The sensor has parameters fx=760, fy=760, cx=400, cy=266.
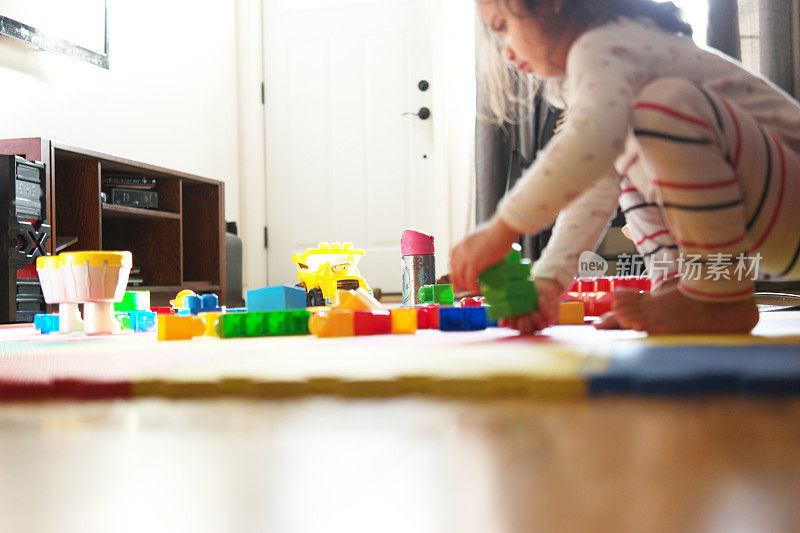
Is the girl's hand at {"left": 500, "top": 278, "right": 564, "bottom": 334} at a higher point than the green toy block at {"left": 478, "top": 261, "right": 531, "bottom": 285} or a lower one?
lower

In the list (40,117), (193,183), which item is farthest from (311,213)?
(40,117)

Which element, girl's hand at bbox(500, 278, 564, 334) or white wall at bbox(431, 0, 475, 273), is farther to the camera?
white wall at bbox(431, 0, 475, 273)

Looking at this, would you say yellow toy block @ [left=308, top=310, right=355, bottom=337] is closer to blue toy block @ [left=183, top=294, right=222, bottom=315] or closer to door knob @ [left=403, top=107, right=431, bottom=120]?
blue toy block @ [left=183, top=294, right=222, bottom=315]

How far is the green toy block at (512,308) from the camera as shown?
0.84 metres

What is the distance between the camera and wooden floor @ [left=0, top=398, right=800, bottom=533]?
25 cm

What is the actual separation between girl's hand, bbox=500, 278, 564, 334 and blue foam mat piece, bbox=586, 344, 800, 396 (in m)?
0.33

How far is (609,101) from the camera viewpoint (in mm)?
691

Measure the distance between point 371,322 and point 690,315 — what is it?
0.36 m

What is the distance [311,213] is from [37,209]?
1.81 metres

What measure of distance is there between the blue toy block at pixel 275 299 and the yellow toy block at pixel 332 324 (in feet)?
0.69

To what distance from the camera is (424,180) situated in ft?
12.0

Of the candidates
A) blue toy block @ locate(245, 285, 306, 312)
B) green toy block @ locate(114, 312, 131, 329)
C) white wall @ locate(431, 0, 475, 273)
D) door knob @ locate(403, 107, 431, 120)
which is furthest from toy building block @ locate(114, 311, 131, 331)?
door knob @ locate(403, 107, 431, 120)

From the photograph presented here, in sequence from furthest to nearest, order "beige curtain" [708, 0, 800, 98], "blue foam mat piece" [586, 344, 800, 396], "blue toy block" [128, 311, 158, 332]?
"beige curtain" [708, 0, 800, 98]
"blue toy block" [128, 311, 158, 332]
"blue foam mat piece" [586, 344, 800, 396]

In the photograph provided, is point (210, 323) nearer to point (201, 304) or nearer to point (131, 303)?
point (201, 304)
